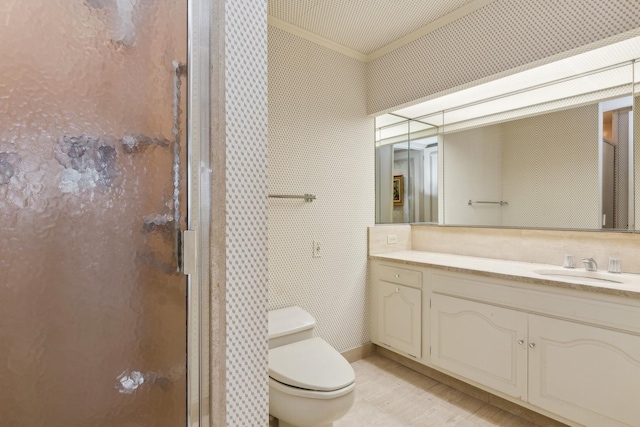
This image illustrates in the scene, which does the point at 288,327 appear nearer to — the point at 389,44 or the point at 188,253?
the point at 188,253

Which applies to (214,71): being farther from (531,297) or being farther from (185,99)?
(531,297)

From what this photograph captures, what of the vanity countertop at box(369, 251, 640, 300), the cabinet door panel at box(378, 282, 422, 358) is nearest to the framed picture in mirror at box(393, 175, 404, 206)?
the vanity countertop at box(369, 251, 640, 300)

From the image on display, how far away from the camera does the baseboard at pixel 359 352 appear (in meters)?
2.46

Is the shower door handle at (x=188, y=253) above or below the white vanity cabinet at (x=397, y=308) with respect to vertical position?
above

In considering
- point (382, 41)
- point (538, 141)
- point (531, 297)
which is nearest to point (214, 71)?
point (531, 297)

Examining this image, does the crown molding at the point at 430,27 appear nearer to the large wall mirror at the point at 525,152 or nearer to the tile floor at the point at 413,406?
the large wall mirror at the point at 525,152

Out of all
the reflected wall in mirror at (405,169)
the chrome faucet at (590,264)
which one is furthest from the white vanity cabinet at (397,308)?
the chrome faucet at (590,264)

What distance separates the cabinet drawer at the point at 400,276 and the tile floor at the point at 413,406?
0.66 m

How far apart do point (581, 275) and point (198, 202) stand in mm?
2097

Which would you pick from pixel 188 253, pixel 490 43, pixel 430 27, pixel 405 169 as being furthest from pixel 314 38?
pixel 188 253

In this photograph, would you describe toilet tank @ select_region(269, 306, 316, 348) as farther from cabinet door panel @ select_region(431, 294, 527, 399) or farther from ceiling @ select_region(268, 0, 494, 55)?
ceiling @ select_region(268, 0, 494, 55)

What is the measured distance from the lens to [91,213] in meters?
0.64

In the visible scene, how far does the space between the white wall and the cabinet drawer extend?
6.6 inches

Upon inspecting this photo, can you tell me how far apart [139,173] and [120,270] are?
0.70ft
